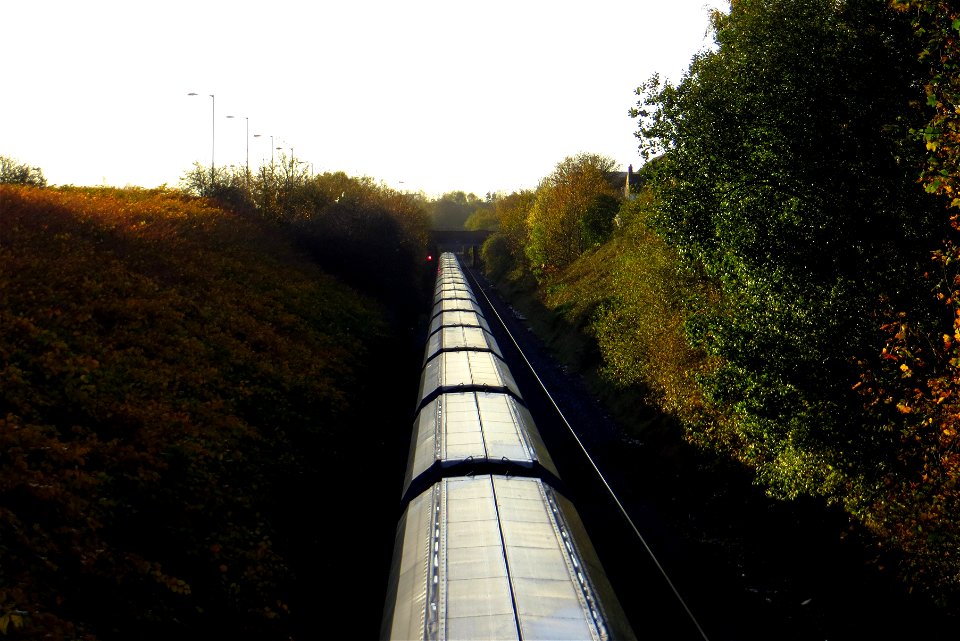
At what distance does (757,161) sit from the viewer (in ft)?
47.7

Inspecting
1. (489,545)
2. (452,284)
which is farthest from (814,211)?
(452,284)

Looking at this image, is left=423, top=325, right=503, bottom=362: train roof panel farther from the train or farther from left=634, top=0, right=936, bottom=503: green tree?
left=634, top=0, right=936, bottom=503: green tree

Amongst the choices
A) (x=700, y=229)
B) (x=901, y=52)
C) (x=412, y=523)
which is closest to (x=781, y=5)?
(x=901, y=52)

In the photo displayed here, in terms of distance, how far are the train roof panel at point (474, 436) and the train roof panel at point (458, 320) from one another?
1000 centimetres

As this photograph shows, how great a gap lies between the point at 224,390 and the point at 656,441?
14008 millimetres

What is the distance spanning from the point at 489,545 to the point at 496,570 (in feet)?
2.02

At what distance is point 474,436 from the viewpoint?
41.2 ft

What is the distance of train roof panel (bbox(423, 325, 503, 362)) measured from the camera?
21.2m

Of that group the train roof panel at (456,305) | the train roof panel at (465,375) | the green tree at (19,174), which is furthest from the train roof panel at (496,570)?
the green tree at (19,174)

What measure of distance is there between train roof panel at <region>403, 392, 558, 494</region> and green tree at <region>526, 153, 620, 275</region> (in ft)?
142

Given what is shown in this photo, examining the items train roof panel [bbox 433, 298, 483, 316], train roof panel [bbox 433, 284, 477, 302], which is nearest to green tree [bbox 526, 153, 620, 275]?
train roof panel [bbox 433, 284, 477, 302]

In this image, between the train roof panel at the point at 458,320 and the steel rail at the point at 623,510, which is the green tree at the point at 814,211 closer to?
the steel rail at the point at 623,510

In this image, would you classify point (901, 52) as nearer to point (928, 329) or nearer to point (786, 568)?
point (928, 329)

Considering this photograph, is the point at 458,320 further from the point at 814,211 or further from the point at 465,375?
the point at 814,211
